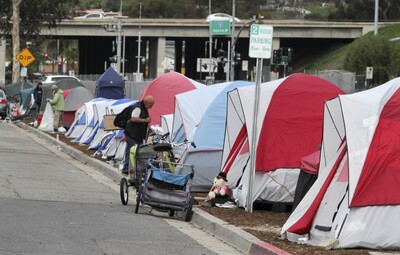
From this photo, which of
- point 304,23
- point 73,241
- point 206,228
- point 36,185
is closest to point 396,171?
point 206,228

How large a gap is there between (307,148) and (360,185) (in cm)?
376

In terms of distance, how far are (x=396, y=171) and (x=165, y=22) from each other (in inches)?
3204

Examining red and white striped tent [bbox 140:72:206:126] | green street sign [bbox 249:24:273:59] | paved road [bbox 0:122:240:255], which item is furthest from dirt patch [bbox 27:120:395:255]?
red and white striped tent [bbox 140:72:206:126]

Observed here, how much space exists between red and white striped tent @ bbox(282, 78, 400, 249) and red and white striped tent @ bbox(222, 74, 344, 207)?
2.72 metres

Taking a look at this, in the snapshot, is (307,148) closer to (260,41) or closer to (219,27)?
(260,41)

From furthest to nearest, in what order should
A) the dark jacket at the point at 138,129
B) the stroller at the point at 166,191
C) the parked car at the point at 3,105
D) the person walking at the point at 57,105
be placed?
the parked car at the point at 3,105 < the person walking at the point at 57,105 < the dark jacket at the point at 138,129 < the stroller at the point at 166,191

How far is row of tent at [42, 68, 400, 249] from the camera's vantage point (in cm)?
1032

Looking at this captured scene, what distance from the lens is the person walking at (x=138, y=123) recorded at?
610 inches

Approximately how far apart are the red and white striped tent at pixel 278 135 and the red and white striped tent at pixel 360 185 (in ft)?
8.92

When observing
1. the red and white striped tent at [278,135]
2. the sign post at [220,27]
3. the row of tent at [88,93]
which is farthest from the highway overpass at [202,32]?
the red and white striped tent at [278,135]

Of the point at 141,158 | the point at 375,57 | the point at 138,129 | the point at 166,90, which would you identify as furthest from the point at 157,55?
the point at 141,158

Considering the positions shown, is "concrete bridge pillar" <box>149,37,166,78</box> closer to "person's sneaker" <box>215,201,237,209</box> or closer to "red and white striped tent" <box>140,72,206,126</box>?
"red and white striped tent" <box>140,72,206,126</box>

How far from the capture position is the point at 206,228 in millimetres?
12422

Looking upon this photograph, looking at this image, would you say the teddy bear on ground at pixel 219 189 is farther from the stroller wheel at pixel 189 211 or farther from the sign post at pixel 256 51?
the stroller wheel at pixel 189 211
